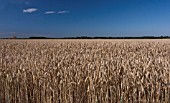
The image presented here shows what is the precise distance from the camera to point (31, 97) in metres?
5.76

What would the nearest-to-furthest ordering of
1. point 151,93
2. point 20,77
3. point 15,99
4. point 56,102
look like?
point 151,93 < point 56,102 < point 15,99 < point 20,77

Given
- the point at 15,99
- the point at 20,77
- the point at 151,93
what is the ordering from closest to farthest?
1. the point at 151,93
2. the point at 15,99
3. the point at 20,77

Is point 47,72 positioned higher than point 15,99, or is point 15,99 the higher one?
point 47,72

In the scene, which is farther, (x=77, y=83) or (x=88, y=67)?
(x=88, y=67)

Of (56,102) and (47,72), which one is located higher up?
(47,72)

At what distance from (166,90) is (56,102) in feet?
6.10

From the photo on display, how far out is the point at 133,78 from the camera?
17.6ft

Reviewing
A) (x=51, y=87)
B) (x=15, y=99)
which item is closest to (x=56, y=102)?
(x=51, y=87)

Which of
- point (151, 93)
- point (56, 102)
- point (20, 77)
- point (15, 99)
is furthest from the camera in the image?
point (20, 77)

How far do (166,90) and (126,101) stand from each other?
68cm

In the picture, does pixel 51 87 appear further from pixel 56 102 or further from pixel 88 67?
pixel 88 67

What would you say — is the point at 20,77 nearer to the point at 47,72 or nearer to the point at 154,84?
the point at 47,72

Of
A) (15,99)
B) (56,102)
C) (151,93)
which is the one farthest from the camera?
(15,99)

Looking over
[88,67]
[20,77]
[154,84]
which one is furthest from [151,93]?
[20,77]
